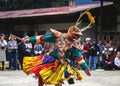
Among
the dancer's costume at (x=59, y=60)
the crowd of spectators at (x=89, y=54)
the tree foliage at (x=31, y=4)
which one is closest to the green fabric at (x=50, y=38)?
the dancer's costume at (x=59, y=60)

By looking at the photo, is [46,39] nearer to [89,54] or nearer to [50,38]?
[50,38]

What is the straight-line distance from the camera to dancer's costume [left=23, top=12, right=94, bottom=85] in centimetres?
1019

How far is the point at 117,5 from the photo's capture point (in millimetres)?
26344

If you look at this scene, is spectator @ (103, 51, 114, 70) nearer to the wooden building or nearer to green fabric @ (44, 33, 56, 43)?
the wooden building

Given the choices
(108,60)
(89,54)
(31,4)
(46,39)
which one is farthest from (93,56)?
(31,4)

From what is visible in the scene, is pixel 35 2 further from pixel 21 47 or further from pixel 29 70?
pixel 29 70

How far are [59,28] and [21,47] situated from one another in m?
9.40

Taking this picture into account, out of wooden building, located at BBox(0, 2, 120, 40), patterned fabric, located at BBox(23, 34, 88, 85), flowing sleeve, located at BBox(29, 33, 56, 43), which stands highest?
flowing sleeve, located at BBox(29, 33, 56, 43)

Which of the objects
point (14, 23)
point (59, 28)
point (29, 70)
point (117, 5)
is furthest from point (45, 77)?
point (14, 23)

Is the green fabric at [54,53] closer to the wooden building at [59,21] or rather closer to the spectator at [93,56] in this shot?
the spectator at [93,56]

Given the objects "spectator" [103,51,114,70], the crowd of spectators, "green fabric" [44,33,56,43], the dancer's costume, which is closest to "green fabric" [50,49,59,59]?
the dancer's costume

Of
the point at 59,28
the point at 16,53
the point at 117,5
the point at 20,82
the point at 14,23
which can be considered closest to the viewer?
the point at 20,82

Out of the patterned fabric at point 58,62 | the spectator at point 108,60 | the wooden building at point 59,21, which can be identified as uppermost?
the patterned fabric at point 58,62

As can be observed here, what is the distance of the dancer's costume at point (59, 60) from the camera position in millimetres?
10188
